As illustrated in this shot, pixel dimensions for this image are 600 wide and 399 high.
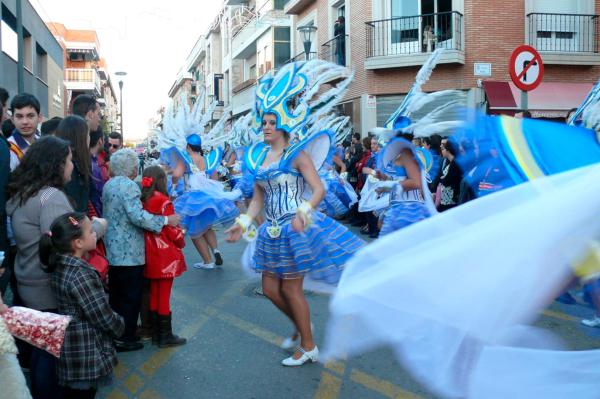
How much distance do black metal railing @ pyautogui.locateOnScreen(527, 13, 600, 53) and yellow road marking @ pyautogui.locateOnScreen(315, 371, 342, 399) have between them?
54.9 ft

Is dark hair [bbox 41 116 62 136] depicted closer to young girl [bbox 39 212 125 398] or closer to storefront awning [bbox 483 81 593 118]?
young girl [bbox 39 212 125 398]

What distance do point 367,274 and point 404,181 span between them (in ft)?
12.7

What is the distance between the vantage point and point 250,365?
4.17 m

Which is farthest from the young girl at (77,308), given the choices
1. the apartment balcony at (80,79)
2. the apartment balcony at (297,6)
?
the apartment balcony at (80,79)

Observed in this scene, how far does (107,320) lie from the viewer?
10.3ft

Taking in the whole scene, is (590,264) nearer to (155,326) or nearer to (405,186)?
(155,326)

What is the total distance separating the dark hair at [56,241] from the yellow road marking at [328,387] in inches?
67.4

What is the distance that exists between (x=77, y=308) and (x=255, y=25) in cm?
3085

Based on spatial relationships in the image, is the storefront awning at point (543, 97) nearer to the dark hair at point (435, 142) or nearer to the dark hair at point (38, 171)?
the dark hair at point (435, 142)

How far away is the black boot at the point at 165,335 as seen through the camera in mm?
4613

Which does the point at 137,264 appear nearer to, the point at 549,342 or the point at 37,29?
the point at 549,342

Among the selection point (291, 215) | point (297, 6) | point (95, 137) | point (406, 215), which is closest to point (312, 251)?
point (291, 215)

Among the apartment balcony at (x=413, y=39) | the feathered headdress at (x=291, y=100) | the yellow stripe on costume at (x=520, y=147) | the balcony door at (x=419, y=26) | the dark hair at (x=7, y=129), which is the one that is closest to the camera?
the yellow stripe on costume at (x=520, y=147)

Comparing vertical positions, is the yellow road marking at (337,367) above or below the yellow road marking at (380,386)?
above
